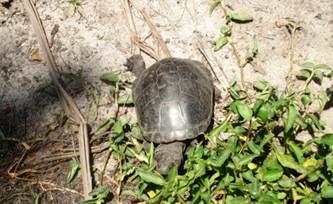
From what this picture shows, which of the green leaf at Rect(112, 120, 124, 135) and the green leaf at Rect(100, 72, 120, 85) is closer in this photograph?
the green leaf at Rect(112, 120, 124, 135)

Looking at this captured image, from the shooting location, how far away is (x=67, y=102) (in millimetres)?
4051

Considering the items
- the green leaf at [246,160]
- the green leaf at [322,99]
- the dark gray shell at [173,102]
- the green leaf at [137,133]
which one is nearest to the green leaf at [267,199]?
the green leaf at [246,160]

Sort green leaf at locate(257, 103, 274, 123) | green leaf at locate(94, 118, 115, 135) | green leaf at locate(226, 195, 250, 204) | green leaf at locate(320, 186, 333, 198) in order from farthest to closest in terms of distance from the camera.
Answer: green leaf at locate(94, 118, 115, 135), green leaf at locate(257, 103, 274, 123), green leaf at locate(226, 195, 250, 204), green leaf at locate(320, 186, 333, 198)

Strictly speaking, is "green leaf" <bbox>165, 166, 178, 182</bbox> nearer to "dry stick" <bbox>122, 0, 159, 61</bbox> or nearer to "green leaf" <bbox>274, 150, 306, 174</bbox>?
"green leaf" <bbox>274, 150, 306, 174</bbox>

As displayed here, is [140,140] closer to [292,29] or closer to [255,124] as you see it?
[255,124]

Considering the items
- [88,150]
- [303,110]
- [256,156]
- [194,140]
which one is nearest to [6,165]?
[88,150]

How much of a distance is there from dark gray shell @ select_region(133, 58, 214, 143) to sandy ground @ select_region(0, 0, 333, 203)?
0.33 m

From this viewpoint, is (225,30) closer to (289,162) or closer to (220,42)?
(220,42)

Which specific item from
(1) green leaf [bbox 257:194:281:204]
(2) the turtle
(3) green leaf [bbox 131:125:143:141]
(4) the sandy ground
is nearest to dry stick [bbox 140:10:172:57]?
(4) the sandy ground

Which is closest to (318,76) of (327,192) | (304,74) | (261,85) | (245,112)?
(304,74)

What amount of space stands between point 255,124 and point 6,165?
1.75 meters

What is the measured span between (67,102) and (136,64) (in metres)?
0.58

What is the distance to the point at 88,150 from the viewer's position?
3832 millimetres

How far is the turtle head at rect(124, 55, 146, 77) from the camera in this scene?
162 inches
